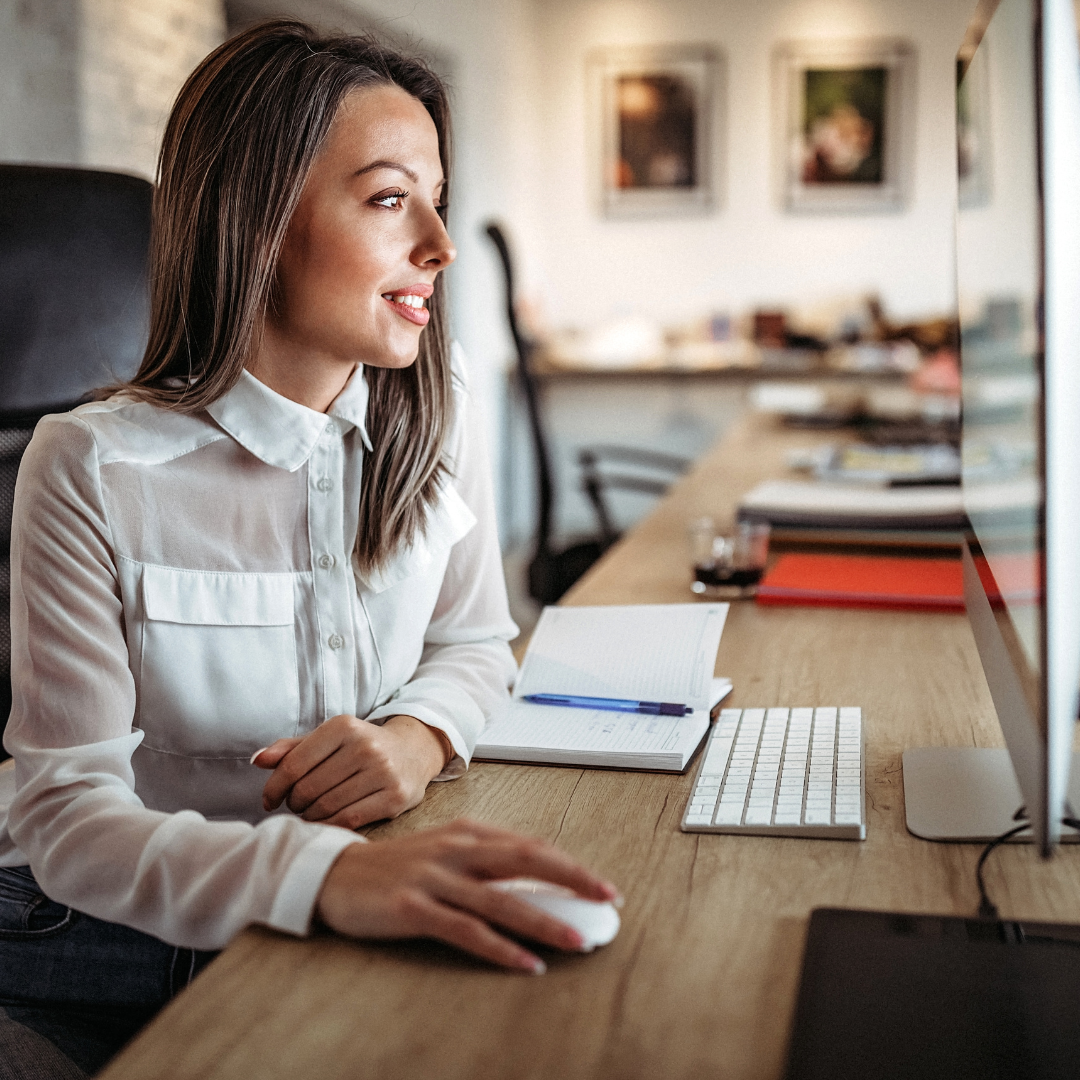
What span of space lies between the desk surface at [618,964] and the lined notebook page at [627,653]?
17 cm

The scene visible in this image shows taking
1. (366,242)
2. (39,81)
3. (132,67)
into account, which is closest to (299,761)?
(366,242)

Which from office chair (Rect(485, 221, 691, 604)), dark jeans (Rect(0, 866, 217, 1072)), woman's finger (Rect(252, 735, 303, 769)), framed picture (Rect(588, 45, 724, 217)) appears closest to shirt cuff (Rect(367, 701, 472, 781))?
woman's finger (Rect(252, 735, 303, 769))

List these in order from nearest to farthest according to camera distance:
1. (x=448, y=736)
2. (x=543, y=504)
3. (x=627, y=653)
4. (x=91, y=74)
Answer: (x=448, y=736) < (x=627, y=653) < (x=543, y=504) < (x=91, y=74)

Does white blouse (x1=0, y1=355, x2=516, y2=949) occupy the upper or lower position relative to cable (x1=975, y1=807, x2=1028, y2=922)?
upper

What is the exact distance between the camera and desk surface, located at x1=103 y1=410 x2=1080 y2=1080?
0.56 m

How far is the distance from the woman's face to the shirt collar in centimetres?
8

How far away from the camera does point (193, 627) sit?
1.02 meters

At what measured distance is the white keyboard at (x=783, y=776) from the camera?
0.83m

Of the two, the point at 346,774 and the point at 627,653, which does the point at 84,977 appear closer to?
the point at 346,774

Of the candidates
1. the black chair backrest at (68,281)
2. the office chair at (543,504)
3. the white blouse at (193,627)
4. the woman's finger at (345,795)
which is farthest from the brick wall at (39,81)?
the woman's finger at (345,795)

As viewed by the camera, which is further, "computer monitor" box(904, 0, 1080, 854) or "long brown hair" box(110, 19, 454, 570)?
"long brown hair" box(110, 19, 454, 570)

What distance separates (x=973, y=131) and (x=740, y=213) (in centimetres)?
515

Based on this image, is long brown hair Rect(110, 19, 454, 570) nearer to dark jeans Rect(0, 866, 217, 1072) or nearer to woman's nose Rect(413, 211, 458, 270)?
woman's nose Rect(413, 211, 458, 270)

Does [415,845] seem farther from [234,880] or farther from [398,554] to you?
[398,554]
